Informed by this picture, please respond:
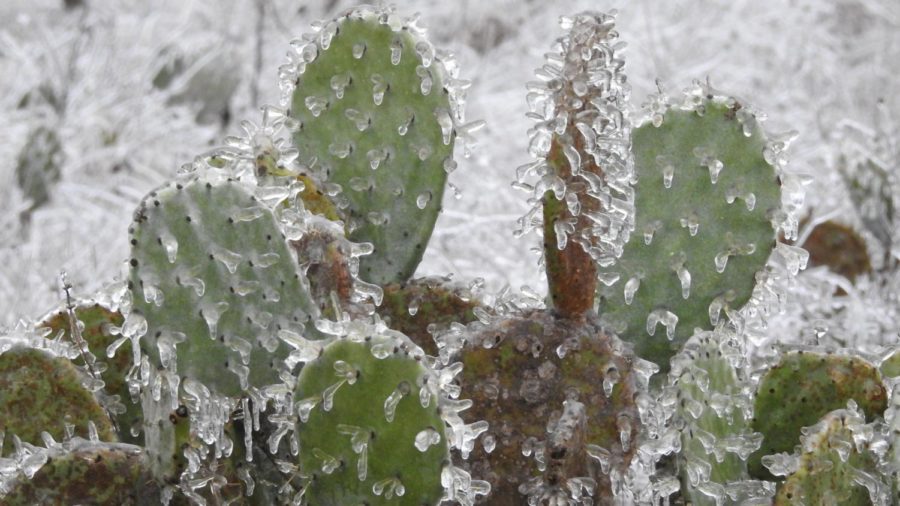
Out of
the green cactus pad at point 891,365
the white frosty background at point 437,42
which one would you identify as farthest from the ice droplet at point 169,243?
the white frosty background at point 437,42

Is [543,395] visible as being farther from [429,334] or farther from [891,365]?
[891,365]

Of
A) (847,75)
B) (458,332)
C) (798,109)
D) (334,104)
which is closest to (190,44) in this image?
(798,109)

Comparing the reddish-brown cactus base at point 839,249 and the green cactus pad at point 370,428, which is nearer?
the green cactus pad at point 370,428

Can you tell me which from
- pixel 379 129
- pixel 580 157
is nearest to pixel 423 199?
pixel 379 129

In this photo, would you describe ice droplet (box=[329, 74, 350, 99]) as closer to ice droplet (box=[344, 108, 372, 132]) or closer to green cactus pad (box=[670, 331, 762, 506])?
ice droplet (box=[344, 108, 372, 132])

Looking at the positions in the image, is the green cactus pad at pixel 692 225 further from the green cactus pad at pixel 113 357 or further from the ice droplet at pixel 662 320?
the green cactus pad at pixel 113 357

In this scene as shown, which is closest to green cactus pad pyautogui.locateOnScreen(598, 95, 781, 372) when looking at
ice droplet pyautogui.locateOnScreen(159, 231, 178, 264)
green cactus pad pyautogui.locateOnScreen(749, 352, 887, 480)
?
green cactus pad pyautogui.locateOnScreen(749, 352, 887, 480)
